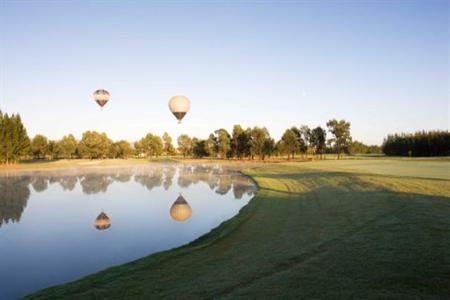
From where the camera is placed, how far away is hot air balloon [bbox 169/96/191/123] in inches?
1266

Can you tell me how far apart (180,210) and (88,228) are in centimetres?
447

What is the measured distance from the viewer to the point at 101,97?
121 ft

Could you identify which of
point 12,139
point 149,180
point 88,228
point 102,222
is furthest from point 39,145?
point 88,228

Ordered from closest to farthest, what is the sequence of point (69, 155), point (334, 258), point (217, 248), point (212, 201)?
1. point (334, 258)
2. point (217, 248)
3. point (212, 201)
4. point (69, 155)

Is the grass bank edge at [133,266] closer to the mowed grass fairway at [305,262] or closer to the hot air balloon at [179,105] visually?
the mowed grass fairway at [305,262]

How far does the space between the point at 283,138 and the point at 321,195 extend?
62.1m

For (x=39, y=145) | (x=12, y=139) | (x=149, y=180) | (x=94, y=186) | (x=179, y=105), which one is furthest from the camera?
(x=39, y=145)

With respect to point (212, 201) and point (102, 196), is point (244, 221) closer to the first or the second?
point (212, 201)

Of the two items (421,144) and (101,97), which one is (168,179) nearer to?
(101,97)

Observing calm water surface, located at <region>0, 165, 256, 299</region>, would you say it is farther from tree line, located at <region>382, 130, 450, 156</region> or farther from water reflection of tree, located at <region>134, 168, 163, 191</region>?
tree line, located at <region>382, 130, 450, 156</region>

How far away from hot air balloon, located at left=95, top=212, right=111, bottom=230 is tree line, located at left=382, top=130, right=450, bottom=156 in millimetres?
73113

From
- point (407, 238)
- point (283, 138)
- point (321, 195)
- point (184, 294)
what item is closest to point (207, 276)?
point (184, 294)

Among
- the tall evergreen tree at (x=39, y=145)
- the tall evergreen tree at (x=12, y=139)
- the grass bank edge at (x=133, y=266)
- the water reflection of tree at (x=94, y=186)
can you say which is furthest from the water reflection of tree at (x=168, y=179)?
the tall evergreen tree at (x=39, y=145)

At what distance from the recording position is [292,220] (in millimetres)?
10758
